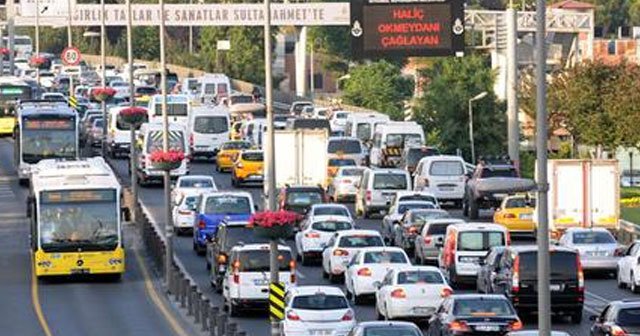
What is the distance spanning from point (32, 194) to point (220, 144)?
33.8 meters

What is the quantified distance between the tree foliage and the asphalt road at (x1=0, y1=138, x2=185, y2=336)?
1200 inches

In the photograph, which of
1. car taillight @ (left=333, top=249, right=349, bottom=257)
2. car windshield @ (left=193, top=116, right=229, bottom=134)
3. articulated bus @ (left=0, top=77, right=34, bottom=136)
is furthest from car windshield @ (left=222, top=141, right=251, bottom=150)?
car taillight @ (left=333, top=249, right=349, bottom=257)

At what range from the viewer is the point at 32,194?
180 ft

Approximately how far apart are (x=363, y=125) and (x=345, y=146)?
9.40 metres

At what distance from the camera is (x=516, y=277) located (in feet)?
143

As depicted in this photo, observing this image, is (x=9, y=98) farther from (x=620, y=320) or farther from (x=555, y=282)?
(x=620, y=320)

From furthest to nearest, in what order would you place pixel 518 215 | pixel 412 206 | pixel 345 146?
pixel 345 146, pixel 518 215, pixel 412 206

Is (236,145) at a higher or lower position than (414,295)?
higher

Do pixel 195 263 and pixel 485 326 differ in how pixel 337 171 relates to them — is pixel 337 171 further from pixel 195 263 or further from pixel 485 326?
pixel 485 326

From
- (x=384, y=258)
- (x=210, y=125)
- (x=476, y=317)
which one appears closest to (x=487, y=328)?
(x=476, y=317)

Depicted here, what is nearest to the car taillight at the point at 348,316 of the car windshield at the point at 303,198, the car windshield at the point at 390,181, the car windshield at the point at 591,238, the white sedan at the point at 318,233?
the car windshield at the point at 591,238

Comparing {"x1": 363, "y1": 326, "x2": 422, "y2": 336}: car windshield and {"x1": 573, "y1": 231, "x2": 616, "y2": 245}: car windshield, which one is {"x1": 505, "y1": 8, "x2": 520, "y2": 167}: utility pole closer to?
{"x1": 573, "y1": 231, "x2": 616, "y2": 245}: car windshield

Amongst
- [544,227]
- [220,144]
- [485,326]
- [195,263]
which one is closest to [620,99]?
[220,144]

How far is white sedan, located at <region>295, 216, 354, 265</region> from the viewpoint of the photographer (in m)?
55.9
